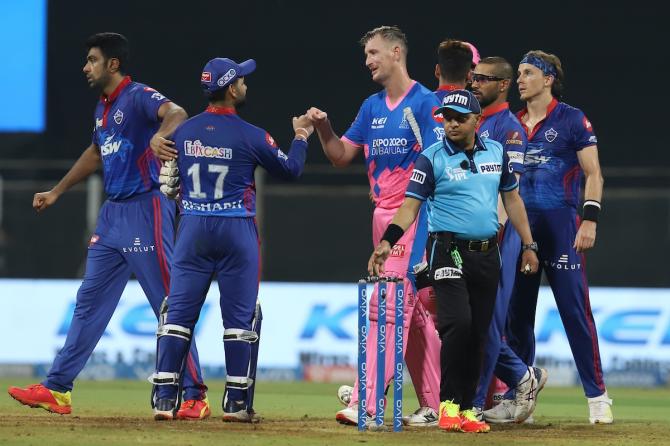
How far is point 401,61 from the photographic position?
911cm

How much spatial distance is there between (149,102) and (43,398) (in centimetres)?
206

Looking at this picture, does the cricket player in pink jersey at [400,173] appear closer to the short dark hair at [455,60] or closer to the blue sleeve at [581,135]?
the short dark hair at [455,60]

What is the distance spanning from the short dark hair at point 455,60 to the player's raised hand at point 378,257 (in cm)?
158

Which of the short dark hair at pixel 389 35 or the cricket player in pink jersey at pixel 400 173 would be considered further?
the short dark hair at pixel 389 35

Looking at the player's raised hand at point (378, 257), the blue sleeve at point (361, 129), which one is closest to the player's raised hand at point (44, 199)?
the blue sleeve at point (361, 129)

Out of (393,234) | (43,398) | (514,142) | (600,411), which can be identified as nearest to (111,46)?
(43,398)

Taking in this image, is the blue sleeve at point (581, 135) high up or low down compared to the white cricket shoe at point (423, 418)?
up

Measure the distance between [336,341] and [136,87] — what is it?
5882 millimetres

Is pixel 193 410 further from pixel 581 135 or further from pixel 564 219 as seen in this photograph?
pixel 581 135

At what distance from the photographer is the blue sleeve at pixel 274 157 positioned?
8609 mm

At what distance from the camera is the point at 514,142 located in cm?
898

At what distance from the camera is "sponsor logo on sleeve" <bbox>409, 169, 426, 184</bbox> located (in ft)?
27.1

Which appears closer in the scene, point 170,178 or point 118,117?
point 170,178

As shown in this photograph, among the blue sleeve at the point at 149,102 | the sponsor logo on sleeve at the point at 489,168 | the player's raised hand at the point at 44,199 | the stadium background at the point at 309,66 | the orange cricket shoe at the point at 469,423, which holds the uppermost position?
the stadium background at the point at 309,66
